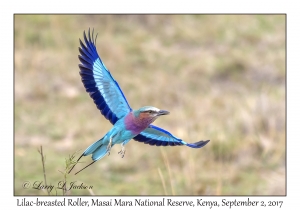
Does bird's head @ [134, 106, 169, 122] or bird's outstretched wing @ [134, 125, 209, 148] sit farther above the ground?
bird's head @ [134, 106, 169, 122]

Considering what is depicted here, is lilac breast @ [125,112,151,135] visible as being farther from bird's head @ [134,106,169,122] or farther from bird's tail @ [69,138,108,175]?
bird's tail @ [69,138,108,175]

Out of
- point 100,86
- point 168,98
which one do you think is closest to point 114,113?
point 100,86

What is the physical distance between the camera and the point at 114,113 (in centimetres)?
238

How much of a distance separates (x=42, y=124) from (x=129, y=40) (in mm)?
3381

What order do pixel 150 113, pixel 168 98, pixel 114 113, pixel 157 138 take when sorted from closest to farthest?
pixel 150 113, pixel 114 113, pixel 157 138, pixel 168 98

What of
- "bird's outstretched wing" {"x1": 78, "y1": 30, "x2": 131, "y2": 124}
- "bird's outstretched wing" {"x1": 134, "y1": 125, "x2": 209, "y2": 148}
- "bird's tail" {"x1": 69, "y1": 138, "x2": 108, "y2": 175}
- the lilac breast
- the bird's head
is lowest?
"bird's tail" {"x1": 69, "y1": 138, "x2": 108, "y2": 175}

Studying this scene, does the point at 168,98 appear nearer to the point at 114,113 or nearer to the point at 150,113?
the point at 114,113

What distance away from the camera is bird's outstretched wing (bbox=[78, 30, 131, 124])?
2.38 meters

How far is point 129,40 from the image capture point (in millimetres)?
10742

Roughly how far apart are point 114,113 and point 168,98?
652 centimetres

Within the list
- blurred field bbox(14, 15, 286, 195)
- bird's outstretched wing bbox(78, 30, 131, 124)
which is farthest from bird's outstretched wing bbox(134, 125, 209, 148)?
blurred field bbox(14, 15, 286, 195)

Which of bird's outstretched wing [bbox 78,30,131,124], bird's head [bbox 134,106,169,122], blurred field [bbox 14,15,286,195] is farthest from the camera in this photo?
blurred field [bbox 14,15,286,195]

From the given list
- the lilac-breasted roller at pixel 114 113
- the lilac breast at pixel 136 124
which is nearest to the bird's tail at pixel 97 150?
the lilac-breasted roller at pixel 114 113

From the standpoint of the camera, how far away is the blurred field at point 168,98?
6824 mm
